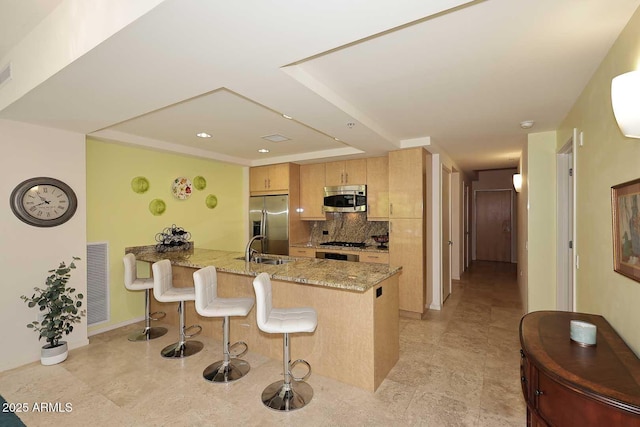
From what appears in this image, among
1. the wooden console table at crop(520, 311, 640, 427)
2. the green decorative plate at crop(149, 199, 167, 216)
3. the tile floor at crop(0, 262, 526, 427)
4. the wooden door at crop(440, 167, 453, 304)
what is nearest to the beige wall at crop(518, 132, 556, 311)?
the tile floor at crop(0, 262, 526, 427)

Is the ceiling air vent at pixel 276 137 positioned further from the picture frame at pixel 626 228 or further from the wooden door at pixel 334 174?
the picture frame at pixel 626 228

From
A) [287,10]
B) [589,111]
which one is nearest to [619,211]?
[589,111]

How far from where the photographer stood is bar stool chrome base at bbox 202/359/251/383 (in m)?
2.59

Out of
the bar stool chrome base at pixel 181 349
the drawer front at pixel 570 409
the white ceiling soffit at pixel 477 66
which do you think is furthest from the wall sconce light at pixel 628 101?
the bar stool chrome base at pixel 181 349

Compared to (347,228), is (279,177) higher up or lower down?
higher up

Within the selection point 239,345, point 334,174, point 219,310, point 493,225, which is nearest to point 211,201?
point 334,174

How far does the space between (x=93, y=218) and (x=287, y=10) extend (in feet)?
12.0

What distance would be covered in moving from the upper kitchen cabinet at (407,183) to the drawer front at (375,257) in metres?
0.61

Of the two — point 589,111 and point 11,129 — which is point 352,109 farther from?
point 11,129

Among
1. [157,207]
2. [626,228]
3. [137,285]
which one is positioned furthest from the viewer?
[157,207]

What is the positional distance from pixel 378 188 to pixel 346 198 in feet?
1.81

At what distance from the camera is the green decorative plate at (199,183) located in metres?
4.84

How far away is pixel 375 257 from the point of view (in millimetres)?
4441

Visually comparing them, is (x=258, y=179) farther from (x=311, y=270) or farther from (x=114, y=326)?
(x=311, y=270)
